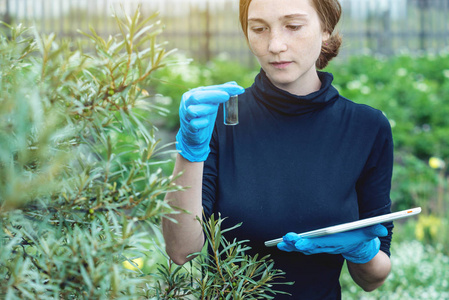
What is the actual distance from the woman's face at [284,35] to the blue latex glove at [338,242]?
0.52 metres

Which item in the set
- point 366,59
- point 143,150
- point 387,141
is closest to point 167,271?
point 143,150

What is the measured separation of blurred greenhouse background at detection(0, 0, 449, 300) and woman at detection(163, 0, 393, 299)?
141 centimetres

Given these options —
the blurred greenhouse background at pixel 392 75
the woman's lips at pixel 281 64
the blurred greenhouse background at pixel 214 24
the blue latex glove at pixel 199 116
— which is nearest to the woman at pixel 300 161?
the woman's lips at pixel 281 64

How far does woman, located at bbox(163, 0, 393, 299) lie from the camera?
157 centimetres

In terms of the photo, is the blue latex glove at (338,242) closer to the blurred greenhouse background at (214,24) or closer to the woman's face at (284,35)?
the woman's face at (284,35)

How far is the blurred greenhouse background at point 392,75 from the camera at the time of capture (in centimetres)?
401

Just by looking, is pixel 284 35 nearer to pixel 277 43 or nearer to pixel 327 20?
pixel 277 43

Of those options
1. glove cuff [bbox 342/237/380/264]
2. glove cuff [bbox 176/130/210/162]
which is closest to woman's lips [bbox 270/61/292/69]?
glove cuff [bbox 176/130/210/162]

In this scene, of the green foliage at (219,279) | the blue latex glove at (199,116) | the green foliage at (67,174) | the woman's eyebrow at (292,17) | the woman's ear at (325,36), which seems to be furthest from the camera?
the woman's ear at (325,36)

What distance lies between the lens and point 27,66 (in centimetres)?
90

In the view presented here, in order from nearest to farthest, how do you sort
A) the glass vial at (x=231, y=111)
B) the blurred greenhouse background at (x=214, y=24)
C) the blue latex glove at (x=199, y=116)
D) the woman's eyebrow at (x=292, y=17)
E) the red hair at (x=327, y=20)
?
the blue latex glove at (x=199, y=116)
the glass vial at (x=231, y=111)
the woman's eyebrow at (x=292, y=17)
the red hair at (x=327, y=20)
the blurred greenhouse background at (x=214, y=24)

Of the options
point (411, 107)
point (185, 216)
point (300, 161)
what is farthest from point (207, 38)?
point (185, 216)

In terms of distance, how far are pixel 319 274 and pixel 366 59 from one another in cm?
738

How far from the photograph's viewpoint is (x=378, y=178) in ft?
5.89
